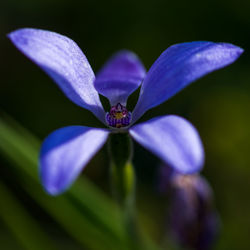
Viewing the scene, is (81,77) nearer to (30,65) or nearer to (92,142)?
(92,142)

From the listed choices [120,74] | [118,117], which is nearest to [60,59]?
[120,74]

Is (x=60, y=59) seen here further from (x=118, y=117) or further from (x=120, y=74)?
(x=118, y=117)

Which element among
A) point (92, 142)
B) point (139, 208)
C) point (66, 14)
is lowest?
point (139, 208)

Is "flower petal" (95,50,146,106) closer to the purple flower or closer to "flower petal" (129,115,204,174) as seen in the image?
the purple flower

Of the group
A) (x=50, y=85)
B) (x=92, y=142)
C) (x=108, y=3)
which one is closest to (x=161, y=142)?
(x=92, y=142)

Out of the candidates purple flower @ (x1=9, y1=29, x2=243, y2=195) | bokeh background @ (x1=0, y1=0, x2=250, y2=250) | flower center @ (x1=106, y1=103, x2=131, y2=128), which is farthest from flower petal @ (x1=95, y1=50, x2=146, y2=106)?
bokeh background @ (x1=0, y1=0, x2=250, y2=250)

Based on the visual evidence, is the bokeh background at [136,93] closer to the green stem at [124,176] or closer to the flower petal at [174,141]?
the green stem at [124,176]

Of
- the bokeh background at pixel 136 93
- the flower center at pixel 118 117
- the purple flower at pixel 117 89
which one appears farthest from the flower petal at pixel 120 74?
the bokeh background at pixel 136 93
